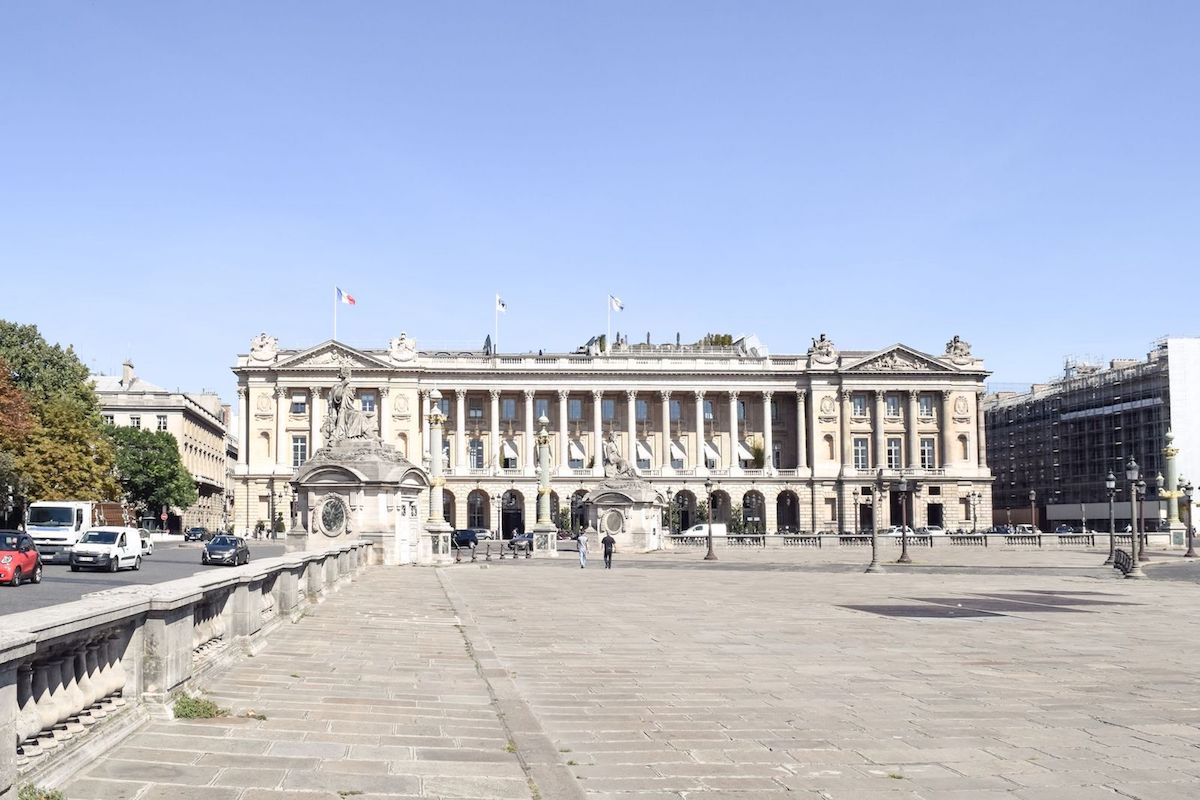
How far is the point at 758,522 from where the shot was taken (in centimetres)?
12762

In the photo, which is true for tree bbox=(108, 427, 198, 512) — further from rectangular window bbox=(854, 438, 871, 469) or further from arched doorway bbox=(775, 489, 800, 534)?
rectangular window bbox=(854, 438, 871, 469)

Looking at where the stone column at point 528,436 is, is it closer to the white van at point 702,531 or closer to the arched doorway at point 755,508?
the arched doorway at point 755,508

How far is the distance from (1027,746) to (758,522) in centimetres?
11746

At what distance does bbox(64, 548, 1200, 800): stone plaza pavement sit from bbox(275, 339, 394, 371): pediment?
321ft

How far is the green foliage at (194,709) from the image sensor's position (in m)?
10.7

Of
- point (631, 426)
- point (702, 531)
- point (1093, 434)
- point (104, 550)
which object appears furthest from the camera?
point (631, 426)

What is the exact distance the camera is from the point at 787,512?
132875mm

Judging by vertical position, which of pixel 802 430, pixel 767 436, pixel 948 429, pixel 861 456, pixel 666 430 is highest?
pixel 666 430

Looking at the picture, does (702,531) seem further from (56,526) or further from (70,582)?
(70,582)

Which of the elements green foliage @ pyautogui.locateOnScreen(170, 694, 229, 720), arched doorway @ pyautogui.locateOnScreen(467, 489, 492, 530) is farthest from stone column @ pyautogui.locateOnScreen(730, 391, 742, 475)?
green foliage @ pyautogui.locateOnScreen(170, 694, 229, 720)

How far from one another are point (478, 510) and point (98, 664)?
12065 cm

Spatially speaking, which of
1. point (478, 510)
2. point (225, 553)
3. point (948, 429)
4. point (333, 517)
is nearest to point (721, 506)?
point (948, 429)

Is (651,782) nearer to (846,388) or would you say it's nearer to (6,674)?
(6,674)

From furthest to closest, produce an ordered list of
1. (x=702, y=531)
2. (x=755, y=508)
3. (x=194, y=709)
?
1. (x=755, y=508)
2. (x=702, y=531)
3. (x=194, y=709)
